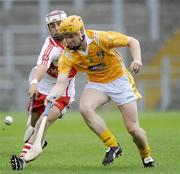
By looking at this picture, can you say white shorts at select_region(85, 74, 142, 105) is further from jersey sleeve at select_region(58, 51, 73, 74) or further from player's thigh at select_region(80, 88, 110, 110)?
jersey sleeve at select_region(58, 51, 73, 74)

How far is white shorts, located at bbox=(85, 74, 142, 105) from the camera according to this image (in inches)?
→ 437

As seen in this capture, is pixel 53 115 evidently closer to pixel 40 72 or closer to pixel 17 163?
pixel 40 72

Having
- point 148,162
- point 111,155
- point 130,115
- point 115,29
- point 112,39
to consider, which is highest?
point 112,39

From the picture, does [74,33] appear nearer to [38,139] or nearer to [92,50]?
[92,50]

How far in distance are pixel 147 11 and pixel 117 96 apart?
2215 cm

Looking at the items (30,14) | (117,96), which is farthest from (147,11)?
(117,96)

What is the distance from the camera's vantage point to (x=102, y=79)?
36.6ft

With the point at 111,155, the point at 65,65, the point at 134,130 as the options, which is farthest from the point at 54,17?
the point at 111,155

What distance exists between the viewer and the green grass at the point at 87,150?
10945 mm

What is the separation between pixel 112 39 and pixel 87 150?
142 inches

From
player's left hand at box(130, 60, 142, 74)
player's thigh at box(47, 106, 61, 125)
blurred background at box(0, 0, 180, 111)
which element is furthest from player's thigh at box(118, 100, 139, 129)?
blurred background at box(0, 0, 180, 111)

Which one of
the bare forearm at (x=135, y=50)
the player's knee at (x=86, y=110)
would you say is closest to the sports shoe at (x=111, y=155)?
the player's knee at (x=86, y=110)

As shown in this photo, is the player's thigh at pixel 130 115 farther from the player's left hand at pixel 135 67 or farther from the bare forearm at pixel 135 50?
the player's left hand at pixel 135 67

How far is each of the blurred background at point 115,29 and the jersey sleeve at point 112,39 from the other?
17.9 metres
